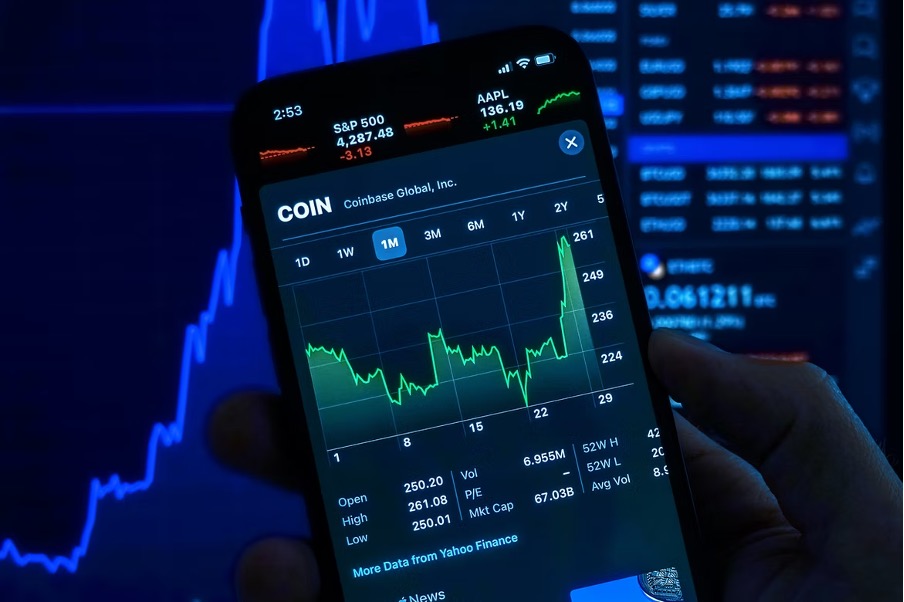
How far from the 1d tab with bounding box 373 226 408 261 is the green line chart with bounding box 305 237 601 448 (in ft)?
0.20

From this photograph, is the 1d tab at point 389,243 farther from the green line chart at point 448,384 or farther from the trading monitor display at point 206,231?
the trading monitor display at point 206,231

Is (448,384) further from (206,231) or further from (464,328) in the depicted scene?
(206,231)

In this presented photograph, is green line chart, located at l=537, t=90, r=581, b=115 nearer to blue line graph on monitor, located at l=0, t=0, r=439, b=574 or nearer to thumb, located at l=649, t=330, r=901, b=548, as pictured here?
thumb, located at l=649, t=330, r=901, b=548

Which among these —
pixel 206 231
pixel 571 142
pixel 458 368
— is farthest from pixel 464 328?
pixel 206 231

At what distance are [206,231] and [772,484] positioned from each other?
0.62m

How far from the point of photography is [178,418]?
971 mm

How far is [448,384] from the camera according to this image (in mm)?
645

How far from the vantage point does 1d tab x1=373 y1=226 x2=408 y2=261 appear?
65 cm

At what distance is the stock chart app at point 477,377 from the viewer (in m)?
0.63

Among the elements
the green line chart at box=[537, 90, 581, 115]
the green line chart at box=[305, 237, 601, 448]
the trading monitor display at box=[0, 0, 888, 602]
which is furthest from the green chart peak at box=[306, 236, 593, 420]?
the trading monitor display at box=[0, 0, 888, 602]

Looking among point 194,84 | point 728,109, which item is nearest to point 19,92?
point 194,84

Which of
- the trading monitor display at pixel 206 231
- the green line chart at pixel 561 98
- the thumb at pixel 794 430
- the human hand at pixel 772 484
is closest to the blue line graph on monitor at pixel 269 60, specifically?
the trading monitor display at pixel 206 231

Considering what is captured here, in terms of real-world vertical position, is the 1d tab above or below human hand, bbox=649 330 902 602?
above

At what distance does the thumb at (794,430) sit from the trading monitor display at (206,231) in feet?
1.31
